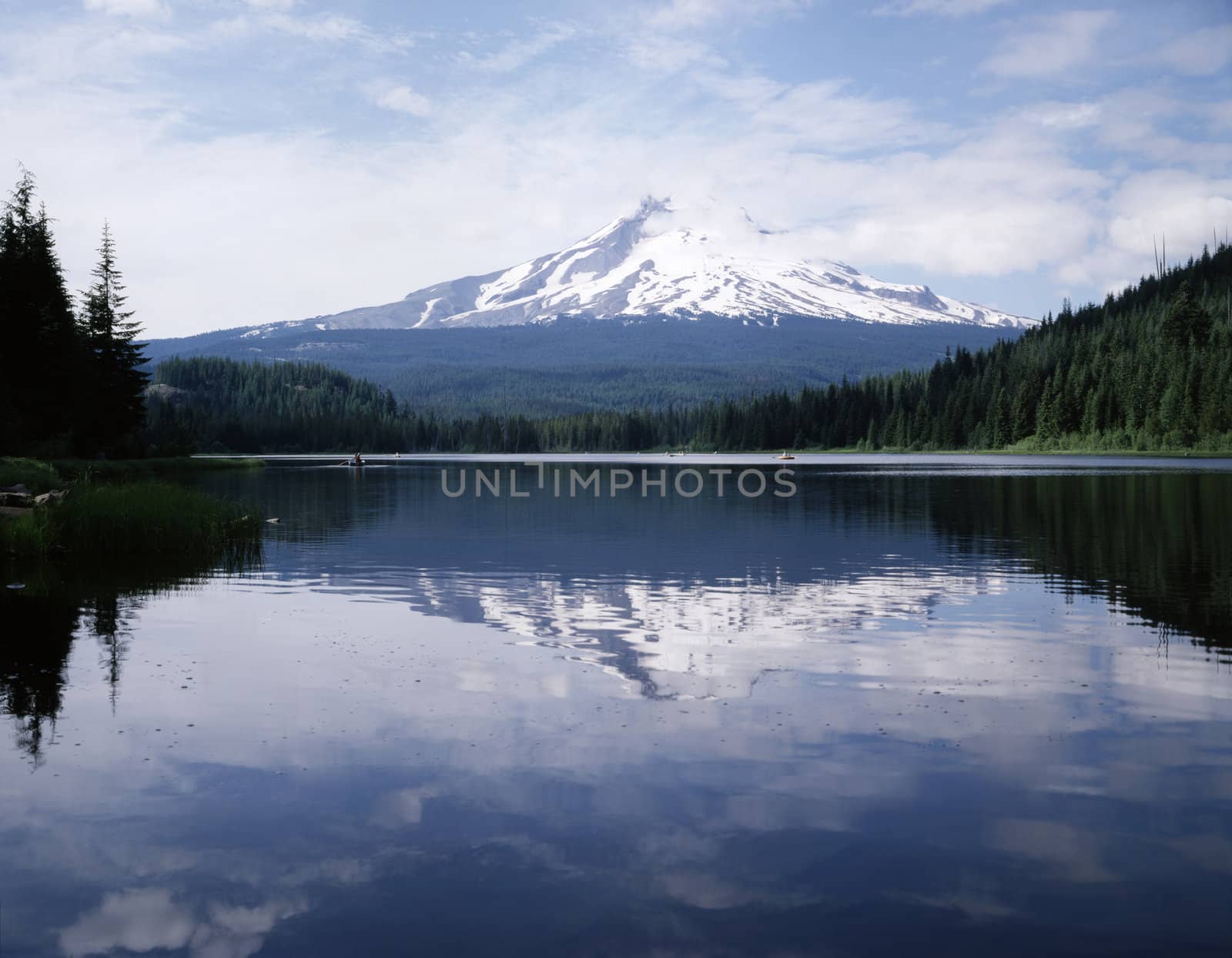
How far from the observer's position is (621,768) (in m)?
12.1

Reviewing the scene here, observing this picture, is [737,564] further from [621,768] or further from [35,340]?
[35,340]

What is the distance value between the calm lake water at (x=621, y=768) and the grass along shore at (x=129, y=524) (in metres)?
5.60

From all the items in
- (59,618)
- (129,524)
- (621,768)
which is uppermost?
(129,524)

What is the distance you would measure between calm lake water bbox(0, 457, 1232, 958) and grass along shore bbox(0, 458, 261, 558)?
560 centimetres

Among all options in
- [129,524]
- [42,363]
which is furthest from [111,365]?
[129,524]

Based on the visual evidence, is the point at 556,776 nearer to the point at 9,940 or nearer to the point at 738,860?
the point at 738,860

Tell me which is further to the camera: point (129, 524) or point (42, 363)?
point (42, 363)

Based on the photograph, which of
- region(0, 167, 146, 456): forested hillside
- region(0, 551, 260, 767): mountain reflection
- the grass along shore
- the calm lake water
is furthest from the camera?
region(0, 167, 146, 456): forested hillside

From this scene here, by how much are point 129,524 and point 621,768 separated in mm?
28328

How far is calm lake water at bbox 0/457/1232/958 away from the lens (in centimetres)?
859

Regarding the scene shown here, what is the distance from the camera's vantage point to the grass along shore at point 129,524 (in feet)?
109

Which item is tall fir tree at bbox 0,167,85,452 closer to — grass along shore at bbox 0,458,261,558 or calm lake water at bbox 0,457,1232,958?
grass along shore at bbox 0,458,261,558

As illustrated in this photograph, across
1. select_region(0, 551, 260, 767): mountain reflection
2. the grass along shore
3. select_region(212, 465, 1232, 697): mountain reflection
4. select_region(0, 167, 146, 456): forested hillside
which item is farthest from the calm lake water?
select_region(0, 167, 146, 456): forested hillside

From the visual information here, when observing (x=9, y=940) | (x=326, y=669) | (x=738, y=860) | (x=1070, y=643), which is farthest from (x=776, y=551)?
(x=9, y=940)
